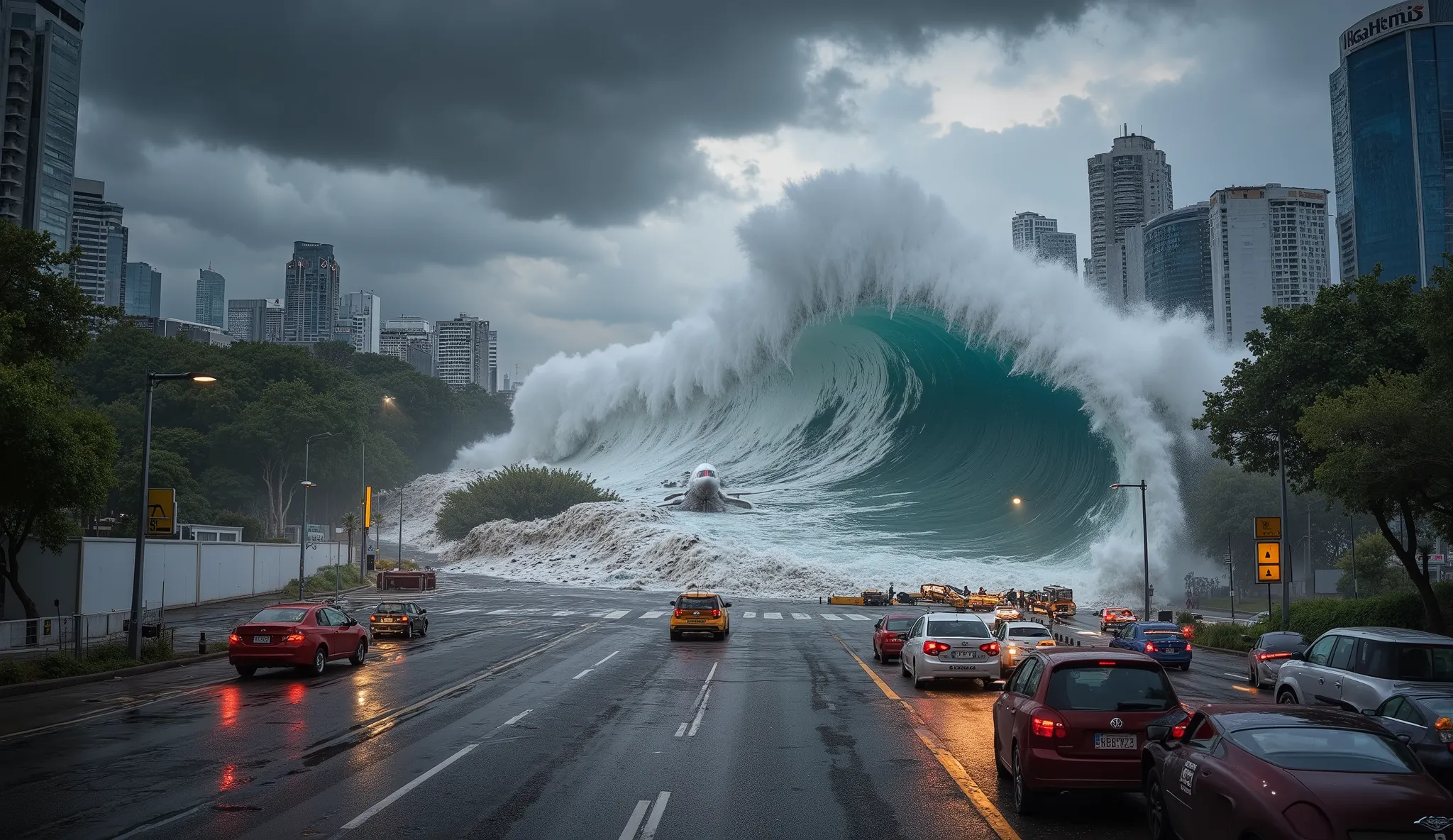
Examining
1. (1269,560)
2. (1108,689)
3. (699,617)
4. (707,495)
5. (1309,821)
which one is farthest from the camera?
(707,495)

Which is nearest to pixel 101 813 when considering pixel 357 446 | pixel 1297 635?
pixel 1297 635

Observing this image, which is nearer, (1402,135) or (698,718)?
(698,718)

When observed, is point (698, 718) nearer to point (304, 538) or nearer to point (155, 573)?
point (155, 573)

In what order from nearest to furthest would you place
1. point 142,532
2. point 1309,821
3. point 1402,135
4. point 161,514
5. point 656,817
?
1. point 1309,821
2. point 656,817
3. point 142,532
4. point 161,514
5. point 1402,135

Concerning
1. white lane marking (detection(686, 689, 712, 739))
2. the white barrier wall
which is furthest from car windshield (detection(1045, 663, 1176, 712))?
the white barrier wall

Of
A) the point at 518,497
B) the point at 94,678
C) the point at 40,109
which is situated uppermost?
the point at 40,109

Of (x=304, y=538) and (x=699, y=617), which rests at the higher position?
(x=304, y=538)

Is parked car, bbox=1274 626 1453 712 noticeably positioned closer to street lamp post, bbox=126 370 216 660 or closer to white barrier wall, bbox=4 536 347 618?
street lamp post, bbox=126 370 216 660

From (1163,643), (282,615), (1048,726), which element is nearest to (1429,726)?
(1048,726)
